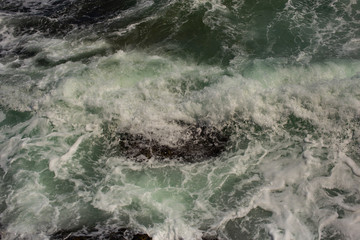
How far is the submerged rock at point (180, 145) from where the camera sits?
8.02 metres

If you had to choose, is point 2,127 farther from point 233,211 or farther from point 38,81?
point 233,211

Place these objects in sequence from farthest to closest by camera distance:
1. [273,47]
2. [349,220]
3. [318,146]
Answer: [273,47], [318,146], [349,220]

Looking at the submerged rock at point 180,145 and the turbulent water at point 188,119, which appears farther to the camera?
the submerged rock at point 180,145

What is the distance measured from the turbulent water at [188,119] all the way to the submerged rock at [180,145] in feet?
0.21

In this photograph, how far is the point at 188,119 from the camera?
8.76m

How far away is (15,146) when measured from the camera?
8.70m

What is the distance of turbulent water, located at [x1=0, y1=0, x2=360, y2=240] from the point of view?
6844 mm

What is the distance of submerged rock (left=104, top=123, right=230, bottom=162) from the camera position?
8023mm

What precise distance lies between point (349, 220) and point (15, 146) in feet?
27.5

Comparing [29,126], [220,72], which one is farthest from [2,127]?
[220,72]

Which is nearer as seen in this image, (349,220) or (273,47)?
(349,220)

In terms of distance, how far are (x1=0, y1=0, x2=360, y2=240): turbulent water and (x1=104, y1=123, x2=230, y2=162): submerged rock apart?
0.06 meters

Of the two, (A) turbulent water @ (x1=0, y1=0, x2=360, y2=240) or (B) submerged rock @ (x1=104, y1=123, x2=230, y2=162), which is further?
(B) submerged rock @ (x1=104, y1=123, x2=230, y2=162)

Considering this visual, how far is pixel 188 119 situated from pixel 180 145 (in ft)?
2.99
